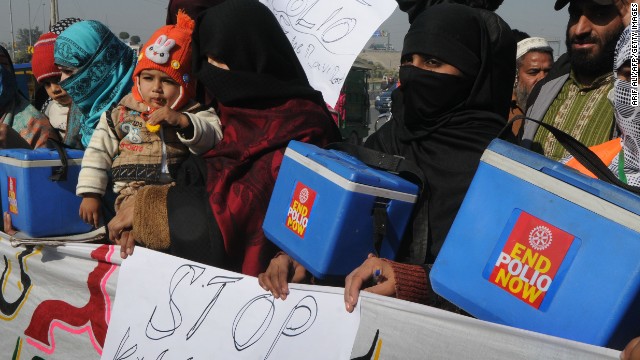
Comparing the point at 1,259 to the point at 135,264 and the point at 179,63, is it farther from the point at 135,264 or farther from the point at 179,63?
the point at 179,63

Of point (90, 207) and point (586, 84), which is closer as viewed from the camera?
point (586, 84)

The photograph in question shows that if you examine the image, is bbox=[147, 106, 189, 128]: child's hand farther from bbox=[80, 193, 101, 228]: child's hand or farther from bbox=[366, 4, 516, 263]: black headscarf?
bbox=[366, 4, 516, 263]: black headscarf

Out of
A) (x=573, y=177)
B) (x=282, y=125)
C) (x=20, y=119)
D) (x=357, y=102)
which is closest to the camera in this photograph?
(x=573, y=177)

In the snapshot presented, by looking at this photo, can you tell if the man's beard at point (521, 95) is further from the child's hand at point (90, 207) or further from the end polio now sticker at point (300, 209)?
the end polio now sticker at point (300, 209)

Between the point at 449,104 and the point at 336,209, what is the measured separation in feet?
2.00

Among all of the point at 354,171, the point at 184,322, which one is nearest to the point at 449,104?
the point at 354,171

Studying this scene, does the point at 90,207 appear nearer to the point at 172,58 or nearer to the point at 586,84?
the point at 172,58

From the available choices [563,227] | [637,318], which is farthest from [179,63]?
[637,318]

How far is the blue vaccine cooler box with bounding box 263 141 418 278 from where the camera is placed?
182 centimetres

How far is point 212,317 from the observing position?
2.27 m

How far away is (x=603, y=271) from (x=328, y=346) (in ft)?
2.78

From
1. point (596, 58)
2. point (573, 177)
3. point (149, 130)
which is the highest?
point (596, 58)

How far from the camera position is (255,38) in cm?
251

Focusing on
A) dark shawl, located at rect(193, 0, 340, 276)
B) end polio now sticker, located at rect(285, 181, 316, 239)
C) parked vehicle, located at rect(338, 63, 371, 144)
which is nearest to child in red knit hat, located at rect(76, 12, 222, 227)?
dark shawl, located at rect(193, 0, 340, 276)
